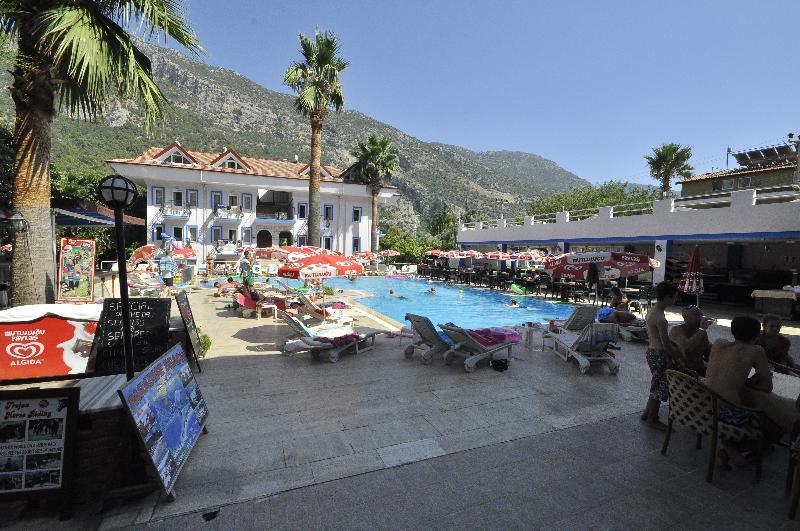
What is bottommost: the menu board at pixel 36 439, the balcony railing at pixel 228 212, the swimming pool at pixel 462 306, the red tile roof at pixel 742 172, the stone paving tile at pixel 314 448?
the swimming pool at pixel 462 306

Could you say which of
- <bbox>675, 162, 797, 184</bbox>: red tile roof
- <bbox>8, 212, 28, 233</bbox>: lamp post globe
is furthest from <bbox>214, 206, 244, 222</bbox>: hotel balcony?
<bbox>675, 162, 797, 184</bbox>: red tile roof

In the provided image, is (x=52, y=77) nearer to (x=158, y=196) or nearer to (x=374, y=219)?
(x=158, y=196)

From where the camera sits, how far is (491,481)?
11.0 ft

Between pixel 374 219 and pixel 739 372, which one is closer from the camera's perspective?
pixel 739 372

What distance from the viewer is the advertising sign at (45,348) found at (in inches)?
198

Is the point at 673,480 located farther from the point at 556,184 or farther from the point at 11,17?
the point at 556,184

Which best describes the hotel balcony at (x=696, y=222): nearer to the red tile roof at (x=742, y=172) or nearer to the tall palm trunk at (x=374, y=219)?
the red tile roof at (x=742, y=172)

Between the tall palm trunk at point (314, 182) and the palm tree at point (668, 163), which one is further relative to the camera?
the palm tree at point (668, 163)

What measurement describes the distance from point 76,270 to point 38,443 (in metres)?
9.52

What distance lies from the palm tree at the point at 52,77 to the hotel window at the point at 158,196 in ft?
96.0

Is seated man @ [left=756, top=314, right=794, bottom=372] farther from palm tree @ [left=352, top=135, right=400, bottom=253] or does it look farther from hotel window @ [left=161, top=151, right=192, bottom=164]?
hotel window @ [left=161, top=151, right=192, bottom=164]

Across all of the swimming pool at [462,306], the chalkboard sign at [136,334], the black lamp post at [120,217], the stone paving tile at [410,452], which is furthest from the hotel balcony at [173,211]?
the stone paving tile at [410,452]

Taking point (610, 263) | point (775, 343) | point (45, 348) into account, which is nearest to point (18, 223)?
point (45, 348)

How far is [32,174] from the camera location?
599 cm
